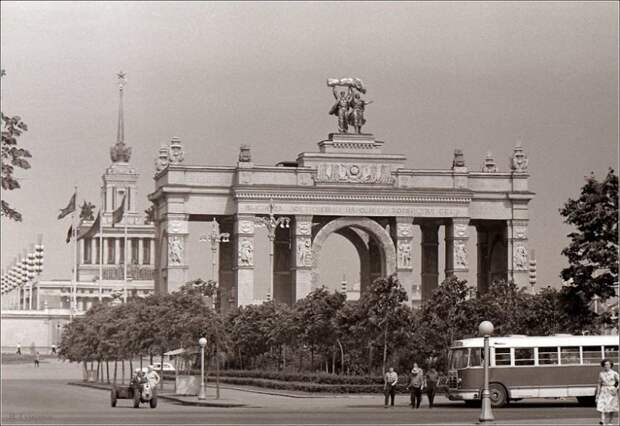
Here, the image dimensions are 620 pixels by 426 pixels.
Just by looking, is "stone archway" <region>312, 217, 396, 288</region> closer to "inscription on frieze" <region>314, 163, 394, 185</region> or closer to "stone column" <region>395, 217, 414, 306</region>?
"stone column" <region>395, 217, 414, 306</region>

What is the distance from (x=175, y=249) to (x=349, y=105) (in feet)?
49.0

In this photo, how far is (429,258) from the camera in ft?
372

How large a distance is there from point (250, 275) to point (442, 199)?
1381cm

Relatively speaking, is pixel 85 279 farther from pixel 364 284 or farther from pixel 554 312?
pixel 554 312

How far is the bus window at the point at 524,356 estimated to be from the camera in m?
52.0

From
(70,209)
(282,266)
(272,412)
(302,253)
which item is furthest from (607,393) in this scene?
(70,209)

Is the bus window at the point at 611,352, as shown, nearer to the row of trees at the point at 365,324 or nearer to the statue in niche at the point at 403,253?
the row of trees at the point at 365,324

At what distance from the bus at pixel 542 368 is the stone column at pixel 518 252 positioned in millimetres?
56169

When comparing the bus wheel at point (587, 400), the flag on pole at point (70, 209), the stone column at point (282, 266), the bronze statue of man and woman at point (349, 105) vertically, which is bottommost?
the bus wheel at point (587, 400)

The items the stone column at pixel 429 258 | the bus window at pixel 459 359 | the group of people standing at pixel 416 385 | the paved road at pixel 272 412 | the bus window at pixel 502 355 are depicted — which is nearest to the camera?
the paved road at pixel 272 412

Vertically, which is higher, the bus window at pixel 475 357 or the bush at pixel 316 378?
the bus window at pixel 475 357

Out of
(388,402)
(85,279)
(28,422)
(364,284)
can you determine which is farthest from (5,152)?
(85,279)

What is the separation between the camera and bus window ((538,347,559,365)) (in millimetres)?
51875

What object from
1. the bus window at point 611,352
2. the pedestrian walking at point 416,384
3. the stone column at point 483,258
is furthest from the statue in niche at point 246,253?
the pedestrian walking at point 416,384
